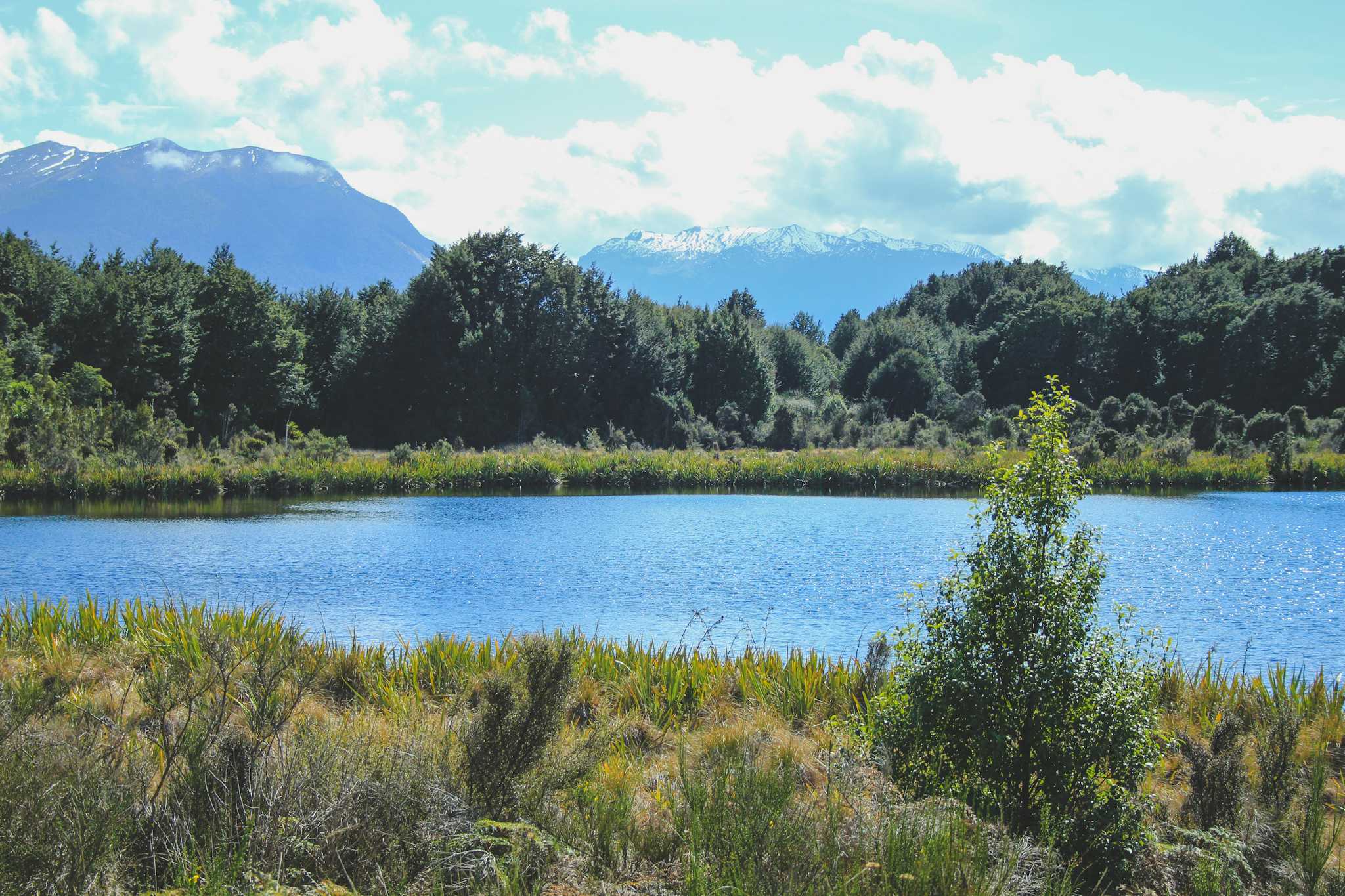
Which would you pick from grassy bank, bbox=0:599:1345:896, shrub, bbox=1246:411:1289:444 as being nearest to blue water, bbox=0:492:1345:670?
grassy bank, bbox=0:599:1345:896

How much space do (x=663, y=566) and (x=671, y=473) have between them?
20101mm

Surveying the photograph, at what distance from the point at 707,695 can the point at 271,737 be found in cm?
423

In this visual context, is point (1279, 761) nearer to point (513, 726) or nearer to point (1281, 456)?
point (513, 726)

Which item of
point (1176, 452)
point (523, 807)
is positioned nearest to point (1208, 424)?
point (1176, 452)

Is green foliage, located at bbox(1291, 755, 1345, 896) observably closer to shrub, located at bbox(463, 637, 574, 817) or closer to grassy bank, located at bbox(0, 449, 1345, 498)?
shrub, located at bbox(463, 637, 574, 817)

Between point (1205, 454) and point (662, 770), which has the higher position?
point (1205, 454)

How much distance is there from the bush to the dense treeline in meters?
33.6

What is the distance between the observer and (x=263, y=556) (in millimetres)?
18750

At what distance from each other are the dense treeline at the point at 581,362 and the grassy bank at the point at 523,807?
3172cm

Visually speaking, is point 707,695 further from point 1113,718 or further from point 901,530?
point 901,530

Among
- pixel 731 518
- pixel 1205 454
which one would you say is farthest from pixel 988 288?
pixel 731 518

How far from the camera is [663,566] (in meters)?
18.0

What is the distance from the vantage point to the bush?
5.02 metres

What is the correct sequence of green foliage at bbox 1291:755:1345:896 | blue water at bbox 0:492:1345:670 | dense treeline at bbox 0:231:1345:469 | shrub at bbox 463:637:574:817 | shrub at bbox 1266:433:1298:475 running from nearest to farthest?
green foliage at bbox 1291:755:1345:896 < shrub at bbox 463:637:574:817 < blue water at bbox 0:492:1345:670 < shrub at bbox 1266:433:1298:475 < dense treeline at bbox 0:231:1345:469
